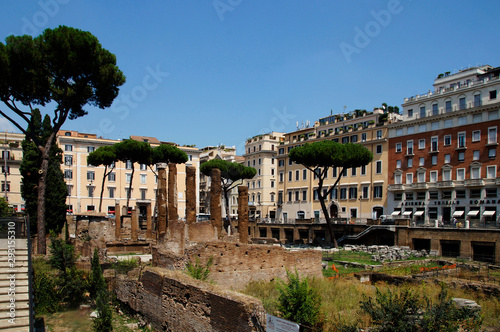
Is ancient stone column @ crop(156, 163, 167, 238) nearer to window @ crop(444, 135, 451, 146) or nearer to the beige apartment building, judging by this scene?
the beige apartment building

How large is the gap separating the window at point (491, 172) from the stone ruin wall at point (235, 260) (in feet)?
85.0

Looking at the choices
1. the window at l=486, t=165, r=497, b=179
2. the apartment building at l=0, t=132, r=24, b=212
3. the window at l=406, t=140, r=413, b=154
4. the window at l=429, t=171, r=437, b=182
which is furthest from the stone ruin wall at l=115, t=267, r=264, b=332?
the apartment building at l=0, t=132, r=24, b=212

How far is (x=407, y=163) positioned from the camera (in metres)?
42.9

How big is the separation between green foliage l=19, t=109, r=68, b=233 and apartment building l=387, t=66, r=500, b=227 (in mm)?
30076

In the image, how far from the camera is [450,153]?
39.4m

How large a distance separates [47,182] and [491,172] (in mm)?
36946

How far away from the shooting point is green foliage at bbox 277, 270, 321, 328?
872 centimetres

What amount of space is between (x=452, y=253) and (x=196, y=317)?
29435 millimetres

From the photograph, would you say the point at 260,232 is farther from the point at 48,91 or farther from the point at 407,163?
the point at 48,91

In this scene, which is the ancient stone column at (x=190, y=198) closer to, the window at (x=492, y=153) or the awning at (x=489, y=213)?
the awning at (x=489, y=213)

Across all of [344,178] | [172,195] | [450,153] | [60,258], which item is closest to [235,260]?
[60,258]

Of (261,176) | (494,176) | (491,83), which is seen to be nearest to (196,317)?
(494,176)

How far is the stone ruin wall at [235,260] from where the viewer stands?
15320 millimetres

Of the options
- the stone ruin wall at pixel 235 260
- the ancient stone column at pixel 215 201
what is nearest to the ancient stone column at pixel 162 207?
the ancient stone column at pixel 215 201
